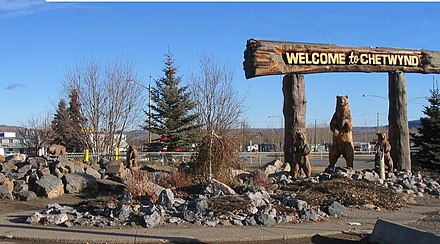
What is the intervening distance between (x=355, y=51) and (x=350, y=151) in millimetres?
3740

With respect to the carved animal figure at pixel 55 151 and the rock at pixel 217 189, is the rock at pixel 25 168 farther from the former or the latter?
the carved animal figure at pixel 55 151

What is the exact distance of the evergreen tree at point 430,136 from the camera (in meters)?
24.5

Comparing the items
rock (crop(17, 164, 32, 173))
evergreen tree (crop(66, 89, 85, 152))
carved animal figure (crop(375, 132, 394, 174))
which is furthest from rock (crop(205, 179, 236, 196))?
evergreen tree (crop(66, 89, 85, 152))

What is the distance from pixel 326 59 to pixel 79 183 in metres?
9.30

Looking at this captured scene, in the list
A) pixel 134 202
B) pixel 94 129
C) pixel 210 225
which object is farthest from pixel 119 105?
pixel 210 225

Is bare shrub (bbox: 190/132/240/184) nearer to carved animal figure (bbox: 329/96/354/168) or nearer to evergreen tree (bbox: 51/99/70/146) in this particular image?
carved animal figure (bbox: 329/96/354/168)

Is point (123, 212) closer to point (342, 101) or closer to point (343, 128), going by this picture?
point (343, 128)

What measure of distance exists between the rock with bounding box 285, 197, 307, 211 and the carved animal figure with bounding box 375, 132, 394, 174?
621 centimetres

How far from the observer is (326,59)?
1816 centimetres

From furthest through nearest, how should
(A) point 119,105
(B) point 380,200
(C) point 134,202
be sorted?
(A) point 119,105 < (B) point 380,200 < (C) point 134,202

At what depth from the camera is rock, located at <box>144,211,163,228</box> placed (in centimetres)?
A: 1059

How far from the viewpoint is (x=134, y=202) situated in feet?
41.6

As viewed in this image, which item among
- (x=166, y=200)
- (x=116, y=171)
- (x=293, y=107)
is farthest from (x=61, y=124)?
(x=166, y=200)

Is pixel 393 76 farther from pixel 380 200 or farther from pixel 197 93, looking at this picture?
pixel 197 93
